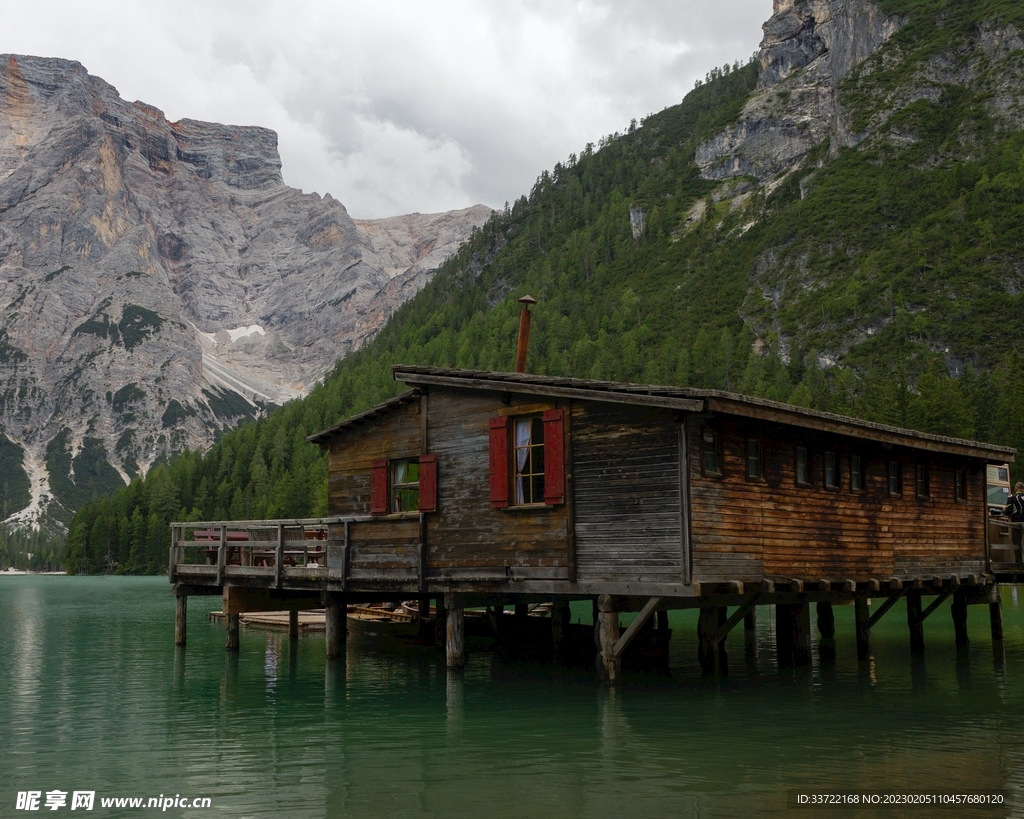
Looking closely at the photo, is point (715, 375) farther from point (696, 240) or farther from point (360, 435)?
point (360, 435)

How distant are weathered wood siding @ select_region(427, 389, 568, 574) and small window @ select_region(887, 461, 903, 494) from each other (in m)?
11.4

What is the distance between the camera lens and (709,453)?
22141 millimetres

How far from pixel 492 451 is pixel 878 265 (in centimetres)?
12432

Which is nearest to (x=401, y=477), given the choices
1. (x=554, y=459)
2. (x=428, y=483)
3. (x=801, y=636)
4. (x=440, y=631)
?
(x=428, y=483)

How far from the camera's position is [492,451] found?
24.6 metres

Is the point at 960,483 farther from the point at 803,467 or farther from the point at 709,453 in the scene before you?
the point at 709,453

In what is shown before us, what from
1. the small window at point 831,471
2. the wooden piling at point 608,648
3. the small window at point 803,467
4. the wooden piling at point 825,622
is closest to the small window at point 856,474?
the small window at point 831,471

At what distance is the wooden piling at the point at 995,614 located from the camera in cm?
3409

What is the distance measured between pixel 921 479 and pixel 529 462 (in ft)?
45.3

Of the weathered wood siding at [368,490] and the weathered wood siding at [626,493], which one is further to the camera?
the weathered wood siding at [368,490]

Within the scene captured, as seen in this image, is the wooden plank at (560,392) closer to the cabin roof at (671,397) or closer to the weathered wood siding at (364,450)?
the cabin roof at (671,397)

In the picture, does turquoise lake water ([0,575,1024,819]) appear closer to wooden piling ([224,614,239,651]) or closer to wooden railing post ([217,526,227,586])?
wooden piling ([224,614,239,651])

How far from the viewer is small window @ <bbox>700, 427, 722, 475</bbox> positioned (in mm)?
21906

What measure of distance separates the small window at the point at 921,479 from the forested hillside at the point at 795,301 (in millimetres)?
65017
